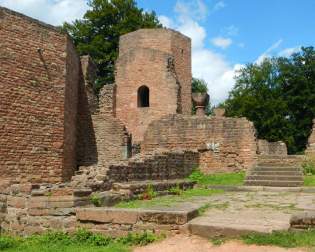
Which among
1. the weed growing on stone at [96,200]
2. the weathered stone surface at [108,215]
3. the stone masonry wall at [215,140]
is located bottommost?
the weathered stone surface at [108,215]

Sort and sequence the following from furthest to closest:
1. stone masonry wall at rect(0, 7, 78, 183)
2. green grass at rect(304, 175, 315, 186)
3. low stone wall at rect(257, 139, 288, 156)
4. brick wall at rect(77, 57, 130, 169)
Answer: low stone wall at rect(257, 139, 288, 156) < brick wall at rect(77, 57, 130, 169) < green grass at rect(304, 175, 315, 186) < stone masonry wall at rect(0, 7, 78, 183)

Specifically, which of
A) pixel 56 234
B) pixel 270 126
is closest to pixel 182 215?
pixel 56 234

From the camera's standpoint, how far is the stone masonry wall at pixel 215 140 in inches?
643

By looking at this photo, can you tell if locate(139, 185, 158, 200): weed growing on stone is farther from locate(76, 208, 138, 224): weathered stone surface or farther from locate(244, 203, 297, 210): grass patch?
locate(76, 208, 138, 224): weathered stone surface

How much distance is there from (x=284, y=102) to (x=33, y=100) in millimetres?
26800

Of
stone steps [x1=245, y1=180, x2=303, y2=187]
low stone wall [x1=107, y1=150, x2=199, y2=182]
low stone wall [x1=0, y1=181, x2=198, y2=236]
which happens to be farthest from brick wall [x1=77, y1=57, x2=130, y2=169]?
low stone wall [x1=0, y1=181, x2=198, y2=236]

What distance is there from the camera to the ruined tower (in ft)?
83.3

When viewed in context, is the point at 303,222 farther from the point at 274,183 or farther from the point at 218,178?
the point at 218,178

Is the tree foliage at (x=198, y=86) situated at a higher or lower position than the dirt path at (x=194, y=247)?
higher

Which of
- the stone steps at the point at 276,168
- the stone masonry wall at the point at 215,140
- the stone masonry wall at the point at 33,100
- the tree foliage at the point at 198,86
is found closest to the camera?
the stone masonry wall at the point at 33,100

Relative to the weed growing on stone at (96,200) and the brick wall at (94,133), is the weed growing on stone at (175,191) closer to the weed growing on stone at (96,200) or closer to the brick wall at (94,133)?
the weed growing on stone at (96,200)

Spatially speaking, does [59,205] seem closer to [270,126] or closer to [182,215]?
[182,215]

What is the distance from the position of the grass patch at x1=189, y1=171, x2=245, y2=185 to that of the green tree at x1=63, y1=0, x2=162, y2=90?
865 inches

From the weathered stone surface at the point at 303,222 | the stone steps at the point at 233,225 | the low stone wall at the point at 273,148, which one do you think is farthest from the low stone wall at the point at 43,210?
the low stone wall at the point at 273,148
